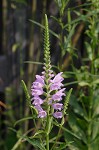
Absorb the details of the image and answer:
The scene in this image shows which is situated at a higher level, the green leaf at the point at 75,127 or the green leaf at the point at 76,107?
the green leaf at the point at 76,107

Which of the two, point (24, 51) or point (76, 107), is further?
point (24, 51)

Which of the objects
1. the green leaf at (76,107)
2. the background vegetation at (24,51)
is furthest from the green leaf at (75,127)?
the background vegetation at (24,51)

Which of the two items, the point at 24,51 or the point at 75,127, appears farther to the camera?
the point at 24,51

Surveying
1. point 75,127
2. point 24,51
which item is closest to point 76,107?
point 75,127

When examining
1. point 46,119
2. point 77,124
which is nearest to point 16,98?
point 77,124

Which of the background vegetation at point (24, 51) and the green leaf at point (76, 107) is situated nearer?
the green leaf at point (76, 107)

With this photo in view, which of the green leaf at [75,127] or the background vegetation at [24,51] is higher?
the background vegetation at [24,51]

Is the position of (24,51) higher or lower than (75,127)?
higher

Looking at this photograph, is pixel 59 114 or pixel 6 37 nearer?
pixel 59 114

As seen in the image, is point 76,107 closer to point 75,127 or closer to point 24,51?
point 75,127

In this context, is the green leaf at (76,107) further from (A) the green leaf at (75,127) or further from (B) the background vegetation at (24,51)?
(B) the background vegetation at (24,51)

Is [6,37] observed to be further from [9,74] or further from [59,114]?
[59,114]
